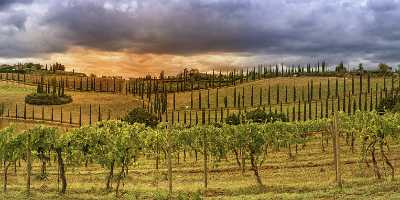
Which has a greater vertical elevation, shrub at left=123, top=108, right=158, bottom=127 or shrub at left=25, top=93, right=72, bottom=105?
shrub at left=25, top=93, right=72, bottom=105

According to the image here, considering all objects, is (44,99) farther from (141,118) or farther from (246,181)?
(246,181)

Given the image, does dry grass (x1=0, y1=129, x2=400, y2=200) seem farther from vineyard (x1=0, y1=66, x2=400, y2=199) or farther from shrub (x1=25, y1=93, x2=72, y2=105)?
shrub (x1=25, y1=93, x2=72, y2=105)

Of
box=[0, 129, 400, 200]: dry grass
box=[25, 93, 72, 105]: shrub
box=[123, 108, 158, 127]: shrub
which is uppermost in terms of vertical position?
box=[25, 93, 72, 105]: shrub

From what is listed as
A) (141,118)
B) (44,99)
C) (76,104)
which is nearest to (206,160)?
(141,118)

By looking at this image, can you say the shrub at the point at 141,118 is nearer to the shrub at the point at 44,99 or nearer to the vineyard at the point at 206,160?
the vineyard at the point at 206,160

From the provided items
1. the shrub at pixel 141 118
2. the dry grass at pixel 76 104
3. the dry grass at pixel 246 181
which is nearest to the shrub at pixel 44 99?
the dry grass at pixel 76 104

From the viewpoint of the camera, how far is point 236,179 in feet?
135

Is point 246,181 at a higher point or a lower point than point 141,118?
lower

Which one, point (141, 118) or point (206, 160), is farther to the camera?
point (141, 118)

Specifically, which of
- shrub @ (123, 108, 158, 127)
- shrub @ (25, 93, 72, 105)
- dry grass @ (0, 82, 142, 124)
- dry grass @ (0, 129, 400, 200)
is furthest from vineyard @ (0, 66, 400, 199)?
shrub @ (25, 93, 72, 105)

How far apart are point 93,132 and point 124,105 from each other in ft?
300

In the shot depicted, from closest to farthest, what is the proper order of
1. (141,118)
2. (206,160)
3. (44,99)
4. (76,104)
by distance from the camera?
(206,160) → (141,118) → (44,99) → (76,104)

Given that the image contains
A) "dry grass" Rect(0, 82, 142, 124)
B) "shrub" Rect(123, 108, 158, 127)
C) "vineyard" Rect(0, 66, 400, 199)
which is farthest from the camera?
"dry grass" Rect(0, 82, 142, 124)

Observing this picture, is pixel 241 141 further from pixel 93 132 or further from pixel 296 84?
pixel 296 84
